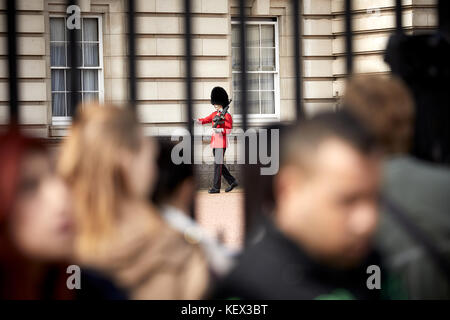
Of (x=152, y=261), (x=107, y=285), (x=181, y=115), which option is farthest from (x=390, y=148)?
(x=181, y=115)

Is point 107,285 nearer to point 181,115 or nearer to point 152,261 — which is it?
point 152,261

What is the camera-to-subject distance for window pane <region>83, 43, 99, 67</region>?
11276 millimetres

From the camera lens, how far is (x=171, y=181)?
2061mm

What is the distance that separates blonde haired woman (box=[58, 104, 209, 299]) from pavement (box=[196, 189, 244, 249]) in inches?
165

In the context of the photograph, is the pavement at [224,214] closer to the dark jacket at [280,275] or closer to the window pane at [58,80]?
the window pane at [58,80]

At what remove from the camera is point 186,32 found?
7.64 ft

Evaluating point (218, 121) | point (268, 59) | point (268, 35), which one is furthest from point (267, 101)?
point (218, 121)

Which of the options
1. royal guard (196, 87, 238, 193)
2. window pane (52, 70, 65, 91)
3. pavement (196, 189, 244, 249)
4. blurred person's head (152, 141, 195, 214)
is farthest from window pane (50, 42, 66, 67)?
blurred person's head (152, 141, 195, 214)

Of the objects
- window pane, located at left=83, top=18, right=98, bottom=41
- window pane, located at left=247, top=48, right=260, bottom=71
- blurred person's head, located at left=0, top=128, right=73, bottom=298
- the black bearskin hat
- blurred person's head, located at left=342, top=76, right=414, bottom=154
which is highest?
window pane, located at left=83, top=18, right=98, bottom=41

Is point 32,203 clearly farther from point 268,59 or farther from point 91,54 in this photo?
point 268,59

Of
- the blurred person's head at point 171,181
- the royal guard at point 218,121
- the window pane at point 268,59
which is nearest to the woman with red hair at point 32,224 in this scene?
the blurred person's head at point 171,181

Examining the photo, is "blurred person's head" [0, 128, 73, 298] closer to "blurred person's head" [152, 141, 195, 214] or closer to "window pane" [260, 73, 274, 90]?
"blurred person's head" [152, 141, 195, 214]

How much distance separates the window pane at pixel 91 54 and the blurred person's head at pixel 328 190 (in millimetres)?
9810

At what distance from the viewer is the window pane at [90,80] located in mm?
10531
